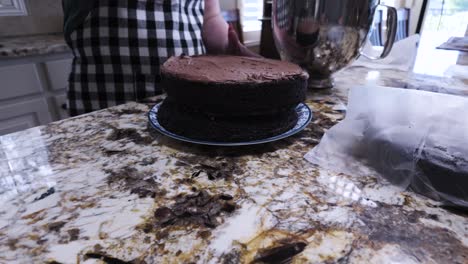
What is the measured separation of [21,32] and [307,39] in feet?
4.69

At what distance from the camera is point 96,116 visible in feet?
1.79

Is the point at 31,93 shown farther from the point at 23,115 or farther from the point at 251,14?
the point at 251,14

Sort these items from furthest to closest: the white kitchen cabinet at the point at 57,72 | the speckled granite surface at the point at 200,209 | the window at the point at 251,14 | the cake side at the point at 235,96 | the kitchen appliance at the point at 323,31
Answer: the window at the point at 251,14
the white kitchen cabinet at the point at 57,72
the kitchen appliance at the point at 323,31
the cake side at the point at 235,96
the speckled granite surface at the point at 200,209

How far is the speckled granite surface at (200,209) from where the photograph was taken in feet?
0.83

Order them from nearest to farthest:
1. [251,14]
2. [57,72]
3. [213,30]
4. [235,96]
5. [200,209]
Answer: [200,209] < [235,96] < [213,30] < [57,72] < [251,14]

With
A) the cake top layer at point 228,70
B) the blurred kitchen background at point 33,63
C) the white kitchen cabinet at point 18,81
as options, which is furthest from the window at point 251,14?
the cake top layer at point 228,70

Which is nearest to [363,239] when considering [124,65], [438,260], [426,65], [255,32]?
[438,260]

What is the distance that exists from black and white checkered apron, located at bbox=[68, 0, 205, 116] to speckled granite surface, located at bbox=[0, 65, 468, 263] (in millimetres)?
389

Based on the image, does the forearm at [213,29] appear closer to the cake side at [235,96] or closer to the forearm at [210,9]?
the forearm at [210,9]

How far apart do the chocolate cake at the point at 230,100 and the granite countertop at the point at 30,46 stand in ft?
3.22

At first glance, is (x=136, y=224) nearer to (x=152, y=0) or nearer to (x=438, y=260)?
(x=438, y=260)

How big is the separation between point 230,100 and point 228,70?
7 cm

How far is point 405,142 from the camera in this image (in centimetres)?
35

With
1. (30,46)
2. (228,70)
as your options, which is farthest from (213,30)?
(30,46)
